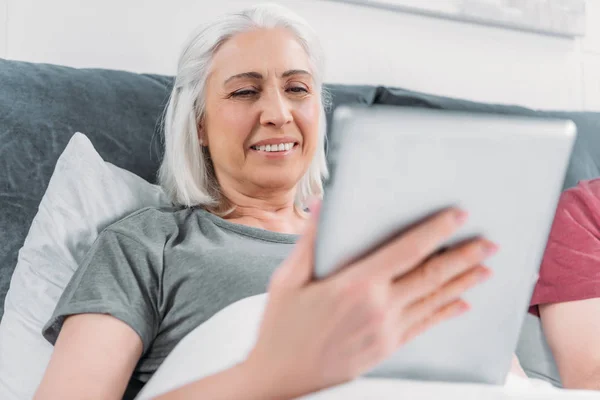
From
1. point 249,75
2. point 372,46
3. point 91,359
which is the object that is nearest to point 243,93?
point 249,75

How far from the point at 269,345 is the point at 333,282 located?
0.10 metres

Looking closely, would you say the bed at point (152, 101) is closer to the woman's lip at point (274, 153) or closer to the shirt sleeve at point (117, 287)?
the shirt sleeve at point (117, 287)

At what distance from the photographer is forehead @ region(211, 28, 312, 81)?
126 cm

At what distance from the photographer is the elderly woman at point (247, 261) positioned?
629mm

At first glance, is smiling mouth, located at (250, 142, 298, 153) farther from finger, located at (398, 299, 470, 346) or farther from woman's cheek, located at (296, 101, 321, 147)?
finger, located at (398, 299, 470, 346)

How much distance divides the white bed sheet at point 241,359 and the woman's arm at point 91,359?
0.17ft

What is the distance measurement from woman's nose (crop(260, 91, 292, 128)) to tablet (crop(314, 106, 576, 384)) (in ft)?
2.05

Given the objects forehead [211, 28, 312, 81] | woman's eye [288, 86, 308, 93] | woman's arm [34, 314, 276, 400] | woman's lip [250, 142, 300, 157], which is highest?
forehead [211, 28, 312, 81]

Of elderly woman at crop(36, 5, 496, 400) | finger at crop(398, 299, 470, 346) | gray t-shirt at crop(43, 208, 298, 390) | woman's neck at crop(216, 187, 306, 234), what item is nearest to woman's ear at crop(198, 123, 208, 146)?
elderly woman at crop(36, 5, 496, 400)

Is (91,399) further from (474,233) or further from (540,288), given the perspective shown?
(540,288)

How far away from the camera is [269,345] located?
67cm

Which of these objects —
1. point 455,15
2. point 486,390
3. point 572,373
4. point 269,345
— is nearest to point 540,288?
point 572,373

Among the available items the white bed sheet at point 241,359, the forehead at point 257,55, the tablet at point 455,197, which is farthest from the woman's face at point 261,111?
the tablet at point 455,197

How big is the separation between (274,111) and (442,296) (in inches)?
26.0
